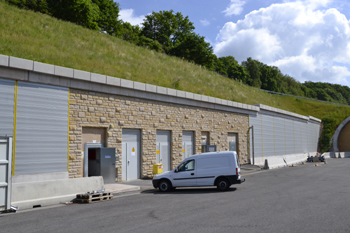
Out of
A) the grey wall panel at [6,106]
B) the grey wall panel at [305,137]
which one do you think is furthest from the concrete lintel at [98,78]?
the grey wall panel at [305,137]

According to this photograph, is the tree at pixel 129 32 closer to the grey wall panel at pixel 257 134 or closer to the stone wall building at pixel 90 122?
the grey wall panel at pixel 257 134

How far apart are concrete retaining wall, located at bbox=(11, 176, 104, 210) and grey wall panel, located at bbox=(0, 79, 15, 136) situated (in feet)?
10.4

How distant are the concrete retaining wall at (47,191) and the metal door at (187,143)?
1056 cm

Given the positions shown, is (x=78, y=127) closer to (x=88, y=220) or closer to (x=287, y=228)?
(x=88, y=220)

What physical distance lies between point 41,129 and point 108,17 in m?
43.3

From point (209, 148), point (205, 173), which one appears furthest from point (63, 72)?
point (209, 148)

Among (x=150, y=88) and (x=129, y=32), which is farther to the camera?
(x=129, y=32)

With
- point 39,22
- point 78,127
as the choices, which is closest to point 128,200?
point 78,127

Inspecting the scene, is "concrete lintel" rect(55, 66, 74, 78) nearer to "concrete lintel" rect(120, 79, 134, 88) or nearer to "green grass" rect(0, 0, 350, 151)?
"green grass" rect(0, 0, 350, 151)

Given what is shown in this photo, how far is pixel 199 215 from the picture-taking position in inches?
342

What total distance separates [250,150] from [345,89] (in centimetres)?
12389

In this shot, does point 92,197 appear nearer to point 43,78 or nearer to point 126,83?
point 43,78

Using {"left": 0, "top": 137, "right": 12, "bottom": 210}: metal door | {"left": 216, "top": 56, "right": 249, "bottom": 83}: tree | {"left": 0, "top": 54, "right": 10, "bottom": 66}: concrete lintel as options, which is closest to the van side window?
{"left": 0, "top": 137, "right": 12, "bottom": 210}: metal door

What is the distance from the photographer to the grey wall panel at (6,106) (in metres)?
12.9
